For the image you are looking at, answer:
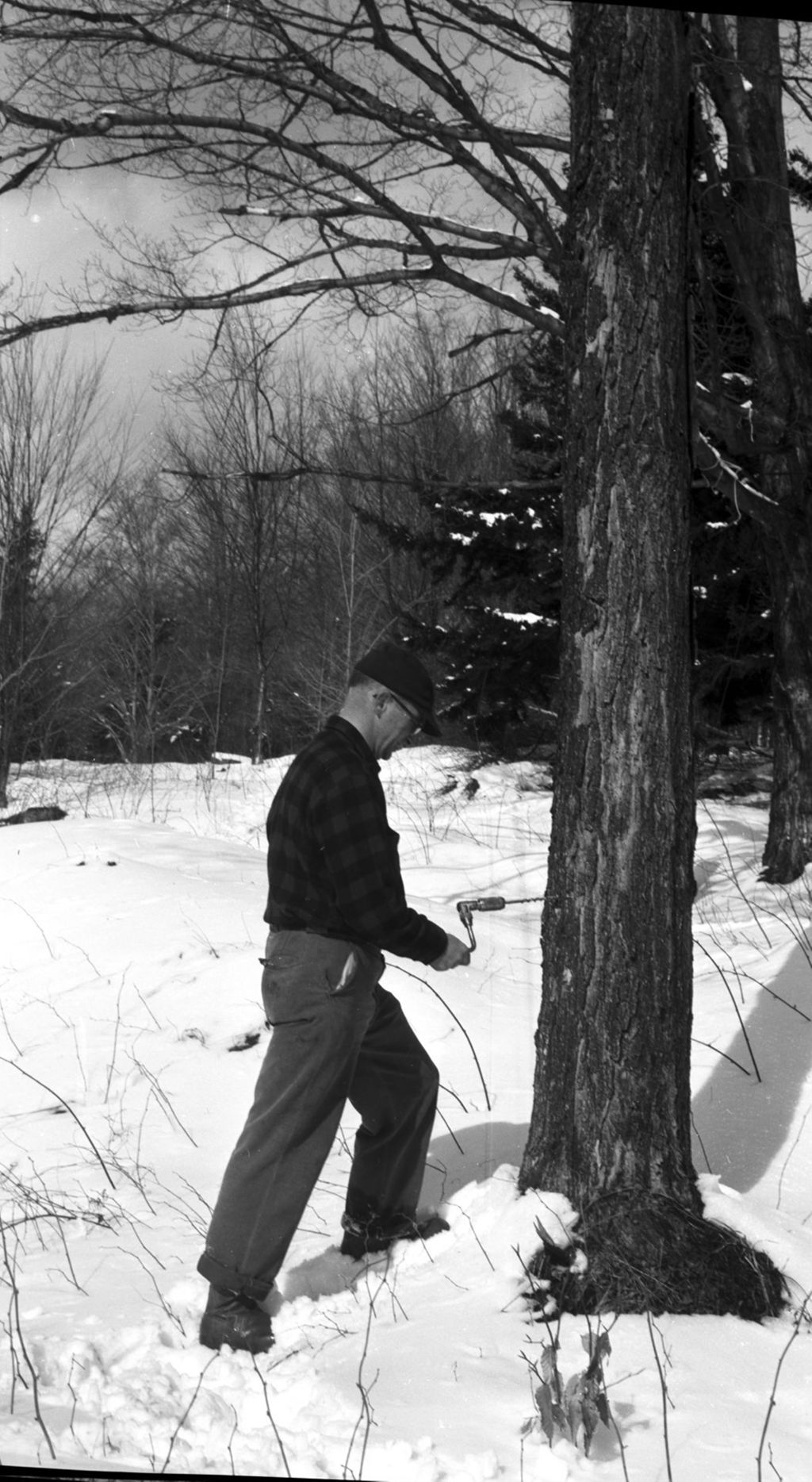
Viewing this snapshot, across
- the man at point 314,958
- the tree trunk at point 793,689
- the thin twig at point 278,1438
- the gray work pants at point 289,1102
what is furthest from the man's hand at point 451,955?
the tree trunk at point 793,689

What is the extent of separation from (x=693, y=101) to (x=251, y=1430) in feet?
10.5

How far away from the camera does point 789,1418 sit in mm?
2232

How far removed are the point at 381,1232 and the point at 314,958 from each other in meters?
0.88

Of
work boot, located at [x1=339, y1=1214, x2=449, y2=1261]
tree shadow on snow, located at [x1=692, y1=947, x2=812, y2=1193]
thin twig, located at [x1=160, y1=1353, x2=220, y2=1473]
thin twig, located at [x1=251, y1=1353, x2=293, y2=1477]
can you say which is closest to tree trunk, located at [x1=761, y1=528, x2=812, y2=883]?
tree shadow on snow, located at [x1=692, y1=947, x2=812, y2=1193]

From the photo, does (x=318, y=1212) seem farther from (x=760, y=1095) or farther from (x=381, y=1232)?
(x=760, y=1095)

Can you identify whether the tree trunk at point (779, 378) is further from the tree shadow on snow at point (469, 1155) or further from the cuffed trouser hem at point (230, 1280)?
the cuffed trouser hem at point (230, 1280)

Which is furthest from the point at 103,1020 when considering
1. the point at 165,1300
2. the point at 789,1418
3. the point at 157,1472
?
the point at 789,1418

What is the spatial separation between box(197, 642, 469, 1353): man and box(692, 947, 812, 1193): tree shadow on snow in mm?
1130

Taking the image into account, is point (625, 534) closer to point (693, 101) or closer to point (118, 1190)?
point (693, 101)

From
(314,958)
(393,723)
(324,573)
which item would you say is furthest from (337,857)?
(324,573)

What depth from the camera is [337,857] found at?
275 centimetres

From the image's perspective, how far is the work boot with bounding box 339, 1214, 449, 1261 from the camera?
3.07m

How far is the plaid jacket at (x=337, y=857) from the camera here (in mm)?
2748

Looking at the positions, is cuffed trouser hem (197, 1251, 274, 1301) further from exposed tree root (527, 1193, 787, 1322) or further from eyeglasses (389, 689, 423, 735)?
eyeglasses (389, 689, 423, 735)
